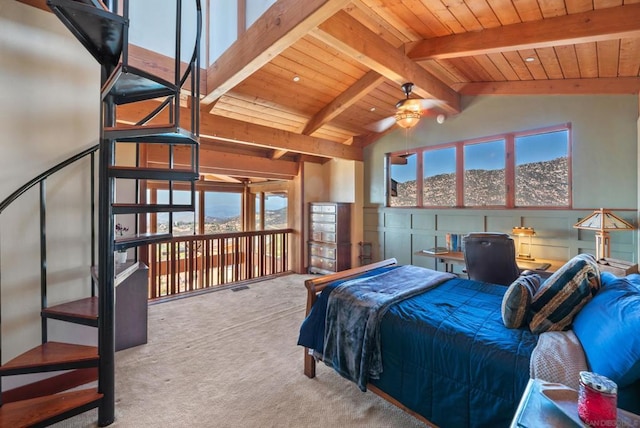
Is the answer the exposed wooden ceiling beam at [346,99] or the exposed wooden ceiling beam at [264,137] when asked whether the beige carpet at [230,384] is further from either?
the exposed wooden ceiling beam at [346,99]

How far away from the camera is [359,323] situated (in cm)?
191

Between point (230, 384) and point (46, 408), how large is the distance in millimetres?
1088

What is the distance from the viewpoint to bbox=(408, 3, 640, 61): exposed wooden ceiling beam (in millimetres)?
2178

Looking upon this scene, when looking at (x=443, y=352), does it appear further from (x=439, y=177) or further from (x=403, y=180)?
(x=403, y=180)

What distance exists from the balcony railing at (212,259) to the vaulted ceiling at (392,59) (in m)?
1.32

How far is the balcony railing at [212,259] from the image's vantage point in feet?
14.5

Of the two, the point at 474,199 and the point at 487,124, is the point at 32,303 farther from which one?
the point at 487,124

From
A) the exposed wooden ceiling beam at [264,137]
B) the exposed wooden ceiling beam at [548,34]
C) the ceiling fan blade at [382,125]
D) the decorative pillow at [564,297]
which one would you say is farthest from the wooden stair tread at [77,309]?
the ceiling fan blade at [382,125]

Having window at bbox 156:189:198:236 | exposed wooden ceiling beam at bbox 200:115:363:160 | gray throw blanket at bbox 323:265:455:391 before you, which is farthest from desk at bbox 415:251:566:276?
window at bbox 156:189:198:236

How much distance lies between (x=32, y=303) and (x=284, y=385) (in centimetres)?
192

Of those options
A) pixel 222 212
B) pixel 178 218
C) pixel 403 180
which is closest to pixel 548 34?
pixel 403 180

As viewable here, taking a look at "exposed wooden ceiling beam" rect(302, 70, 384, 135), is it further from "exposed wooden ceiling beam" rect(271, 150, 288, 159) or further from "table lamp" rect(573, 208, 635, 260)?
"table lamp" rect(573, 208, 635, 260)

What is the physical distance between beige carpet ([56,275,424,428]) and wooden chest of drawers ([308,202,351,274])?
7.11 ft

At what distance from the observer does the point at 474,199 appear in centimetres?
450
